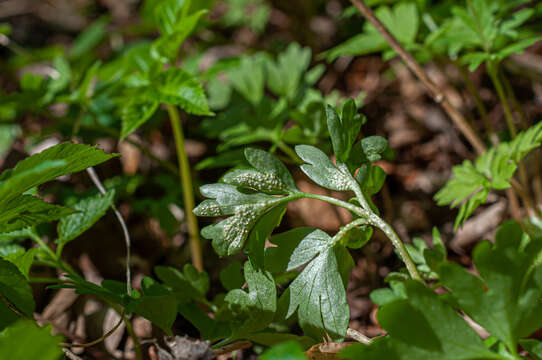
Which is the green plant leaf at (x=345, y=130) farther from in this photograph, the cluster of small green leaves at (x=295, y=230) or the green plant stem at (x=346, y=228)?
the green plant stem at (x=346, y=228)

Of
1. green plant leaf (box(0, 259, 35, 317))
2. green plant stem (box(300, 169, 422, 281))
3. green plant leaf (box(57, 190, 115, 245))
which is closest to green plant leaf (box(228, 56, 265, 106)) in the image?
green plant leaf (box(57, 190, 115, 245))

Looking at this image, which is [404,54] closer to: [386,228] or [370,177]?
[370,177]

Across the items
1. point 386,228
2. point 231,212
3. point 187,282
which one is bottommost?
point 187,282

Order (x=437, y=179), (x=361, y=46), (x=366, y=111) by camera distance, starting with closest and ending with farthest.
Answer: (x=361, y=46) → (x=437, y=179) → (x=366, y=111)

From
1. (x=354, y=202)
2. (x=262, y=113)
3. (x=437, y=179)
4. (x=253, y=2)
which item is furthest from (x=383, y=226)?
(x=253, y=2)

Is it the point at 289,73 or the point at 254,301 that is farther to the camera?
the point at 289,73

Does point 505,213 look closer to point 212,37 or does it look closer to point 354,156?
point 354,156

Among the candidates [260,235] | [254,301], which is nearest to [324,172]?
[260,235]
